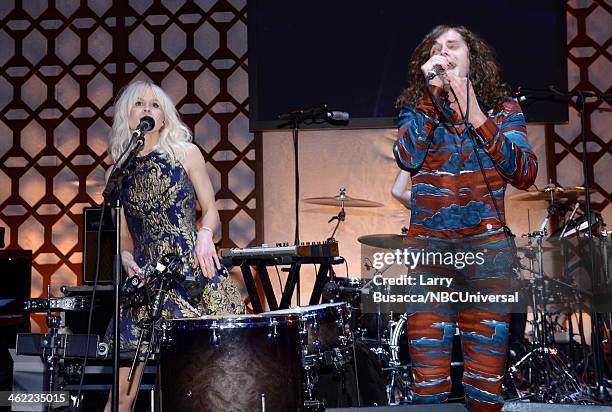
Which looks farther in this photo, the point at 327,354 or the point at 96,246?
the point at 96,246

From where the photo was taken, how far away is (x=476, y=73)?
5.43ft

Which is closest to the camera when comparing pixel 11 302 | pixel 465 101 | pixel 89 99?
pixel 465 101

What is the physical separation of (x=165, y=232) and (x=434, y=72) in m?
1.17

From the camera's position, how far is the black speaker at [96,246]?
394cm

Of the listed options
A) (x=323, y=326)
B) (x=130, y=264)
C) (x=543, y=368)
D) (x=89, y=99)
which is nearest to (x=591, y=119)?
(x=543, y=368)

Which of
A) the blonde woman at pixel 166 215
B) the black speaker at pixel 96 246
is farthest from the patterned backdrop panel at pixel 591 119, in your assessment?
the blonde woman at pixel 166 215

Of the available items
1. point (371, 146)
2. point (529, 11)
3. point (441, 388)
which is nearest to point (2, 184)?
point (371, 146)

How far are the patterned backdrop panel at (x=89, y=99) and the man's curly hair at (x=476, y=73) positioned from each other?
12.2 feet

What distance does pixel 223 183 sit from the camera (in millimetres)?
5379

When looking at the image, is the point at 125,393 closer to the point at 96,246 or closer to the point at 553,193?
the point at 96,246

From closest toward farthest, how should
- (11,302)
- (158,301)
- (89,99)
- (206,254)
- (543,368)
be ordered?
(158,301), (206,254), (11,302), (543,368), (89,99)

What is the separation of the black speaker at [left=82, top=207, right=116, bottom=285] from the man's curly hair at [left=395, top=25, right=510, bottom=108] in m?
2.57

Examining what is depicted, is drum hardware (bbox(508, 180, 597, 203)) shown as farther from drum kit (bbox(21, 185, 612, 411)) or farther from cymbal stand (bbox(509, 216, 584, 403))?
cymbal stand (bbox(509, 216, 584, 403))

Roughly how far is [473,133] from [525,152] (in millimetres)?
133
